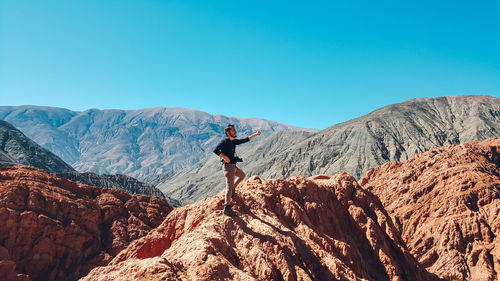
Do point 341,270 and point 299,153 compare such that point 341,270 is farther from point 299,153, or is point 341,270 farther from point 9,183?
point 299,153

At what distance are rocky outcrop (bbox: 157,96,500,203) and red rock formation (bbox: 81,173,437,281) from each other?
8963 centimetres

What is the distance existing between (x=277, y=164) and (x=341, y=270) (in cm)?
11307

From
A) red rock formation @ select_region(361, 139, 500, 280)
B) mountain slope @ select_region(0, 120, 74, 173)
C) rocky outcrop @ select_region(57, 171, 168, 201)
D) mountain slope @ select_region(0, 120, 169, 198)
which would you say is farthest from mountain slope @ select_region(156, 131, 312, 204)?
red rock formation @ select_region(361, 139, 500, 280)

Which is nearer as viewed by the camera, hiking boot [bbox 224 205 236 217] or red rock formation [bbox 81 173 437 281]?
red rock formation [bbox 81 173 437 281]

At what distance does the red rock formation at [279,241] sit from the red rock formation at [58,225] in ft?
32.9

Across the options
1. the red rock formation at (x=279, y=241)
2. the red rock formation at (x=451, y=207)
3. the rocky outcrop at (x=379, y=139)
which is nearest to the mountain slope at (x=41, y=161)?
the rocky outcrop at (x=379, y=139)

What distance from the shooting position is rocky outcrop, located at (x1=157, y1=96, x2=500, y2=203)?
110m

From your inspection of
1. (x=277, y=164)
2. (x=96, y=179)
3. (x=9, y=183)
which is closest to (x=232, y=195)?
(x=9, y=183)

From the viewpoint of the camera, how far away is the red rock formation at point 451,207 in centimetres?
3048

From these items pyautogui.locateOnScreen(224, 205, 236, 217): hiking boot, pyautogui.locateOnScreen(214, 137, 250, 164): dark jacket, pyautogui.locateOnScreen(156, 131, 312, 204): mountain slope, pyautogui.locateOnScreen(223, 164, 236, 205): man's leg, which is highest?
pyautogui.locateOnScreen(214, 137, 250, 164): dark jacket

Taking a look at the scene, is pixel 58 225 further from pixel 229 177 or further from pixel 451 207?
pixel 451 207

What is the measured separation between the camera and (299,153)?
402ft

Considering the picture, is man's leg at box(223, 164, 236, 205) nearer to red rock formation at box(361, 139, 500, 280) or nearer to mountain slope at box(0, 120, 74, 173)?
red rock formation at box(361, 139, 500, 280)

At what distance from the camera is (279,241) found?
8078 mm
